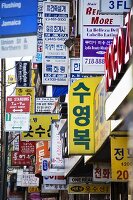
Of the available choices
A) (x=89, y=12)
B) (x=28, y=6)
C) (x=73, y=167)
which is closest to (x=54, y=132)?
(x=73, y=167)

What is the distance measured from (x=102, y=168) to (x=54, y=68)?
9.49 ft

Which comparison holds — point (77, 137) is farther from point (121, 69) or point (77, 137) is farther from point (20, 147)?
point (20, 147)

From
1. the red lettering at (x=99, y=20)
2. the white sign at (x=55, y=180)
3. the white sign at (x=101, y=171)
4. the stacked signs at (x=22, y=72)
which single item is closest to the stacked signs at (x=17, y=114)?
the white sign at (x=55, y=180)

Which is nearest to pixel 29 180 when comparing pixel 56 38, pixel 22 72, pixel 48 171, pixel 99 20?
pixel 22 72

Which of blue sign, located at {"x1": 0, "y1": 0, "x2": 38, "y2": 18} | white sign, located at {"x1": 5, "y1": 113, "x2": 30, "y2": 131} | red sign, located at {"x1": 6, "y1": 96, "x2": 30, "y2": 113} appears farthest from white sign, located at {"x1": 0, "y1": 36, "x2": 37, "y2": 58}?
red sign, located at {"x1": 6, "y1": 96, "x2": 30, "y2": 113}

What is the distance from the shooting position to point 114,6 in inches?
351

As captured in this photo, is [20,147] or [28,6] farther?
[20,147]

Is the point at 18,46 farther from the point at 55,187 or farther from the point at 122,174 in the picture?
the point at 55,187

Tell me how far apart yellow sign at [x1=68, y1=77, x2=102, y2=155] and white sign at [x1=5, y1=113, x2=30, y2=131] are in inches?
302

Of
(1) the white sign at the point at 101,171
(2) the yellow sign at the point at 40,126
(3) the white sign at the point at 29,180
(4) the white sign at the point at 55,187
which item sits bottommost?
(3) the white sign at the point at 29,180

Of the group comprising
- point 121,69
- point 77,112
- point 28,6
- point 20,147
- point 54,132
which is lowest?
point 20,147

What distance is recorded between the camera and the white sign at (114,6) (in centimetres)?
867

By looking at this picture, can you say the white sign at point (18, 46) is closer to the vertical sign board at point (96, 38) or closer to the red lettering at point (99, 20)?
the vertical sign board at point (96, 38)

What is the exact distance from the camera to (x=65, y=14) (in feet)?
44.7
